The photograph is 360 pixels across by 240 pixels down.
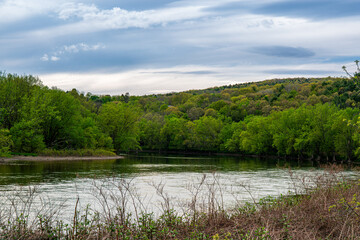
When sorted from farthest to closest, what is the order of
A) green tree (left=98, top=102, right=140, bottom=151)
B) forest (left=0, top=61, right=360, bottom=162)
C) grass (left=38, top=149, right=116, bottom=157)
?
green tree (left=98, top=102, right=140, bottom=151), forest (left=0, top=61, right=360, bottom=162), grass (left=38, top=149, right=116, bottom=157)

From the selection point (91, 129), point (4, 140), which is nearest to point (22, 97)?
A: point (91, 129)

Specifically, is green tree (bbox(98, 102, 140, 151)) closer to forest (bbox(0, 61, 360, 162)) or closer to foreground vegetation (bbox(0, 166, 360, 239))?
forest (bbox(0, 61, 360, 162))

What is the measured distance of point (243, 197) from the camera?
2633 cm

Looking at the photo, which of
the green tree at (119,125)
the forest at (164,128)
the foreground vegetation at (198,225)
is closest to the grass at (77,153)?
the forest at (164,128)

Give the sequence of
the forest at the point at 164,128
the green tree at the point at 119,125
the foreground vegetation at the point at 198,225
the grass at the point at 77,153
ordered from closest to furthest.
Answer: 1. the foreground vegetation at the point at 198,225
2. the grass at the point at 77,153
3. the forest at the point at 164,128
4. the green tree at the point at 119,125

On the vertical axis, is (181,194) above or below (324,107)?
below

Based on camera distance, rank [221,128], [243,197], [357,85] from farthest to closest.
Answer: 1. [221,128]
2. [243,197]
3. [357,85]

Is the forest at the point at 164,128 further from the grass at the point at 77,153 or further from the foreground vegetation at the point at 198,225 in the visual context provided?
the foreground vegetation at the point at 198,225

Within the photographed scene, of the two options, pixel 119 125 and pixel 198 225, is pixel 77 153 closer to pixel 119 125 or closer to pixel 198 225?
pixel 119 125

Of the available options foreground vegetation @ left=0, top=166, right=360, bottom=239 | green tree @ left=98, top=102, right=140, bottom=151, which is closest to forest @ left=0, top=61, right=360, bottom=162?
green tree @ left=98, top=102, right=140, bottom=151

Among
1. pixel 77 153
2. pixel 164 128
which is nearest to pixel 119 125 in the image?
pixel 77 153

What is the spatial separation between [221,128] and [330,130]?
2038 inches

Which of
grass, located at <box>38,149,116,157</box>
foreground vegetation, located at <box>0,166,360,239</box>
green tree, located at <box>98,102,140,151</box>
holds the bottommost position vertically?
grass, located at <box>38,149,116,157</box>

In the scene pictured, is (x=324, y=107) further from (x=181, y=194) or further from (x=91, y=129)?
(x=181, y=194)
